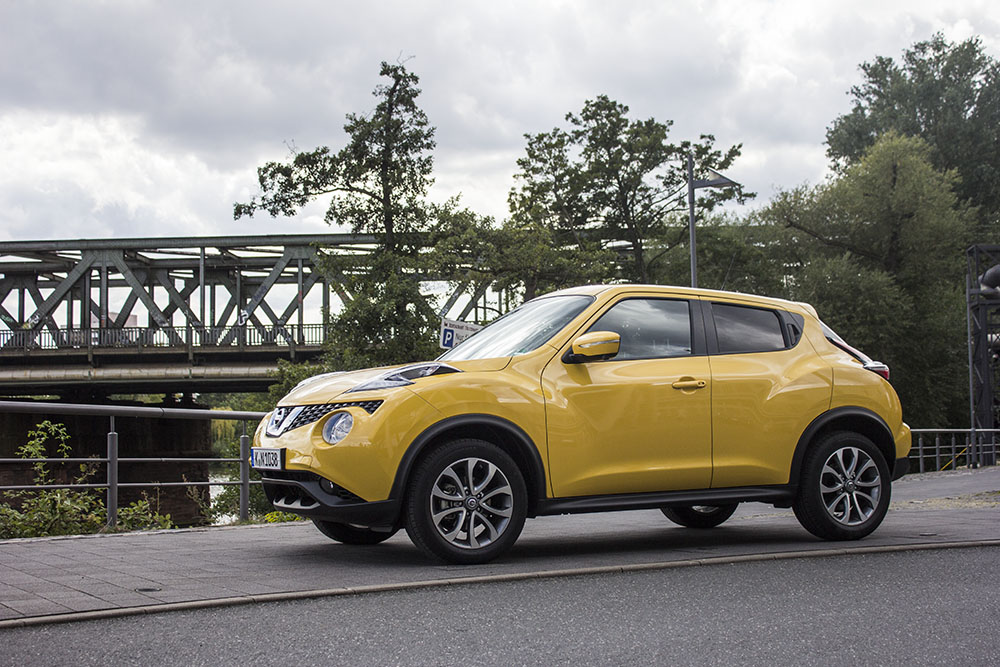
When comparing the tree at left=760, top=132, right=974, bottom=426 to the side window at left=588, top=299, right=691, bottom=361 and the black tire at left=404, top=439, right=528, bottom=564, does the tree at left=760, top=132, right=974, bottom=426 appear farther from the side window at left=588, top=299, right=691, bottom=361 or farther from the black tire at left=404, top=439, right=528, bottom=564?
the black tire at left=404, top=439, right=528, bottom=564

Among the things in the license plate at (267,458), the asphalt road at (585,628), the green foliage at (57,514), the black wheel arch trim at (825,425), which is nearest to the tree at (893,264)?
the black wheel arch trim at (825,425)

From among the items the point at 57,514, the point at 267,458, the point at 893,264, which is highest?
the point at 893,264

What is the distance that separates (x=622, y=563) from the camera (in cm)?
648

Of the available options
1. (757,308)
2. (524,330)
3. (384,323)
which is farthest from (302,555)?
(384,323)

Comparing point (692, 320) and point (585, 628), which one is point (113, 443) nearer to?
point (692, 320)

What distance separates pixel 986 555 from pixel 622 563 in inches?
89.1

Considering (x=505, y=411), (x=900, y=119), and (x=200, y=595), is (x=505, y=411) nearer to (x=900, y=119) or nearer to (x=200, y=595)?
(x=200, y=595)

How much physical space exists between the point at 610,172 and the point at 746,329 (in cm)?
3451

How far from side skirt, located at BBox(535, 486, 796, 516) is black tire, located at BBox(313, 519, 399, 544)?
151 cm

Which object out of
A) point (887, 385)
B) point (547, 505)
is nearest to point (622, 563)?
point (547, 505)

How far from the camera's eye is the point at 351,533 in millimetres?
7648

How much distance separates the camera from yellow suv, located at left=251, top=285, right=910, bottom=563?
6246 millimetres

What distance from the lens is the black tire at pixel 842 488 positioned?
24.5ft

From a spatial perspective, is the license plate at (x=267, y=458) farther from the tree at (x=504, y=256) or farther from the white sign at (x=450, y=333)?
the tree at (x=504, y=256)
